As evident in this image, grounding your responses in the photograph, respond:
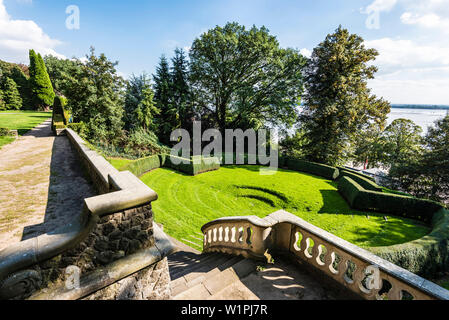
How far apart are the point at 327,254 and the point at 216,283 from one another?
7.69ft

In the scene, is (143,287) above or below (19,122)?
below

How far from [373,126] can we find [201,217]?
23.6 meters

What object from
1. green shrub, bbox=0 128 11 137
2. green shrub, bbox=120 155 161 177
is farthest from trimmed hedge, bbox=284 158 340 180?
green shrub, bbox=0 128 11 137

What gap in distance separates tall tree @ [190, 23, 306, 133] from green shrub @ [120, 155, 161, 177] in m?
12.4

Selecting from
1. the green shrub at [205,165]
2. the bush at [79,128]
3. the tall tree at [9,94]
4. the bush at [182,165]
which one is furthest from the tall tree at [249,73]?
the tall tree at [9,94]

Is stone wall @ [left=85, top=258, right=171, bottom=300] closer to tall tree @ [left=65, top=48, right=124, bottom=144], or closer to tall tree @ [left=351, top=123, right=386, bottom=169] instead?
tall tree @ [left=65, top=48, right=124, bottom=144]

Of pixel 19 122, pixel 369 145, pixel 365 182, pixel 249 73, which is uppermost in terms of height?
pixel 249 73

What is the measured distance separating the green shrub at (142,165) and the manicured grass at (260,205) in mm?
671

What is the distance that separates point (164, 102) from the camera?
28.0 m

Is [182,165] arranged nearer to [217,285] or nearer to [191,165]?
[191,165]

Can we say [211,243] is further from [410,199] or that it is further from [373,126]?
[373,126]

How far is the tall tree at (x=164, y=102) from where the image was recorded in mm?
27578

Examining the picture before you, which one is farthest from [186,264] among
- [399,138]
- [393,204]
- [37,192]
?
[399,138]
